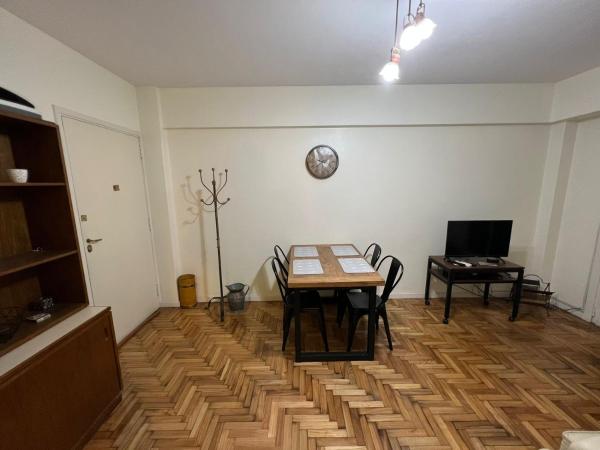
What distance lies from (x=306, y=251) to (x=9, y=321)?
2.30 m

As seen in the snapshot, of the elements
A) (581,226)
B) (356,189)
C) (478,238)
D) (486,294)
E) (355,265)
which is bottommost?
(486,294)

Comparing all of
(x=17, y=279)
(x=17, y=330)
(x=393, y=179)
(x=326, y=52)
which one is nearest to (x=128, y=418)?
(x=17, y=330)

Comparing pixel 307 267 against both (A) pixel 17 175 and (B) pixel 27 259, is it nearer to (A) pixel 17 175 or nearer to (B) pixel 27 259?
(B) pixel 27 259

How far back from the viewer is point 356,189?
122 inches

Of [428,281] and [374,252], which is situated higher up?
[374,252]

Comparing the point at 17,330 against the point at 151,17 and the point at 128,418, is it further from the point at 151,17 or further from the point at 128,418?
the point at 151,17

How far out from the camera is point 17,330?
1365 millimetres

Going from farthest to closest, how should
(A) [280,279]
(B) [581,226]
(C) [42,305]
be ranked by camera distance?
(B) [581,226]
(A) [280,279]
(C) [42,305]

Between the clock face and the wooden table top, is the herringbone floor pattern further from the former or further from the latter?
the clock face

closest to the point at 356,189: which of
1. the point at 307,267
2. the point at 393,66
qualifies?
the point at 307,267

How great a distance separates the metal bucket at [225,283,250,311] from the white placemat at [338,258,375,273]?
1.35 metres

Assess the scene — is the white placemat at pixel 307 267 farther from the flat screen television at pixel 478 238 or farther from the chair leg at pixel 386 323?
the flat screen television at pixel 478 238

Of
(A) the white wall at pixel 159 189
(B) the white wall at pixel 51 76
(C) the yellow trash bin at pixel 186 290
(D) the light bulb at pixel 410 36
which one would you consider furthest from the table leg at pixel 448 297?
(B) the white wall at pixel 51 76

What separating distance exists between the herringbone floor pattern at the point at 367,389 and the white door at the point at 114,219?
434 millimetres
